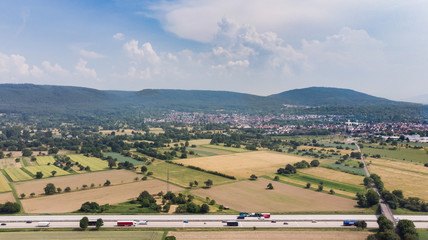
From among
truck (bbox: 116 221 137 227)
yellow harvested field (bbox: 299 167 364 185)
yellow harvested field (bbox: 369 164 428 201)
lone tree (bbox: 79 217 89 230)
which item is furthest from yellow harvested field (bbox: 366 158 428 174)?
lone tree (bbox: 79 217 89 230)

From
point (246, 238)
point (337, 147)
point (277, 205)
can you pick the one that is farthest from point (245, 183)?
point (337, 147)

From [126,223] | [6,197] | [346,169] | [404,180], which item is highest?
[404,180]

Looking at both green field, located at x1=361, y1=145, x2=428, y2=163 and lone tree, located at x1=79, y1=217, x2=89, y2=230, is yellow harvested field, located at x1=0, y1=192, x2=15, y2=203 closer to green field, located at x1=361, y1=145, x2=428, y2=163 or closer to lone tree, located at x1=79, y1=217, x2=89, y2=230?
lone tree, located at x1=79, y1=217, x2=89, y2=230

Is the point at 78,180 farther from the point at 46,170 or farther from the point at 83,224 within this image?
the point at 83,224

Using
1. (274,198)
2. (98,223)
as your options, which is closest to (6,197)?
(98,223)

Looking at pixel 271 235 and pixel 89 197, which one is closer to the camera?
pixel 271 235

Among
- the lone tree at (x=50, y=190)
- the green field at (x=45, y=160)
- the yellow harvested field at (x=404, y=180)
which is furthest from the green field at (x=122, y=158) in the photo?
the yellow harvested field at (x=404, y=180)

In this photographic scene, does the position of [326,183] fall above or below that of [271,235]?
above

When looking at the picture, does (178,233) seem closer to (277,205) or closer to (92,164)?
(277,205)
